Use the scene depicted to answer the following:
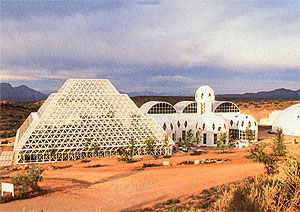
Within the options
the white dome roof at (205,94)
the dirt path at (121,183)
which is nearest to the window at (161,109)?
the white dome roof at (205,94)

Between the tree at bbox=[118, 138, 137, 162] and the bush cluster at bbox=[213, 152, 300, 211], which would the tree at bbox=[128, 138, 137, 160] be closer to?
the tree at bbox=[118, 138, 137, 162]

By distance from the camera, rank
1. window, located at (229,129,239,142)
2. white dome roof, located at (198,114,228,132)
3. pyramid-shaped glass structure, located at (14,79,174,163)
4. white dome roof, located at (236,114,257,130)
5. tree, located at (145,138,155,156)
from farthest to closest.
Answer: window, located at (229,129,239,142) < white dome roof, located at (236,114,257,130) < white dome roof, located at (198,114,228,132) < tree, located at (145,138,155,156) < pyramid-shaped glass structure, located at (14,79,174,163)

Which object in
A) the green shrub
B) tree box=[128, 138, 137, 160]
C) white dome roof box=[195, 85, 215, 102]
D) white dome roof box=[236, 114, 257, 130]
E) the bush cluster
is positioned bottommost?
the green shrub

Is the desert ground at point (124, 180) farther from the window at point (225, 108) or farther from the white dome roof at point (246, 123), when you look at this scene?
the window at point (225, 108)

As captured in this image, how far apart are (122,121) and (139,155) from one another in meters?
4.39

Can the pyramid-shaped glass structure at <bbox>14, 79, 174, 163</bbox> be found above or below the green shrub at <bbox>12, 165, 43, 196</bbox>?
above

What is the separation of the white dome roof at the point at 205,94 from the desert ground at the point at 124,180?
13346 mm

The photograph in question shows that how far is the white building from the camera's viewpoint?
3784cm

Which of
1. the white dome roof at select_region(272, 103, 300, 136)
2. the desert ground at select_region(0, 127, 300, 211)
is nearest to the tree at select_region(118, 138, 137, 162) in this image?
the desert ground at select_region(0, 127, 300, 211)

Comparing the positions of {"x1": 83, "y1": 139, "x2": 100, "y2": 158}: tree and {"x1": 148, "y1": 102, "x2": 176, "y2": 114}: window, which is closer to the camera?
{"x1": 83, "y1": 139, "x2": 100, "y2": 158}: tree

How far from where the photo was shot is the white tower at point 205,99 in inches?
1658

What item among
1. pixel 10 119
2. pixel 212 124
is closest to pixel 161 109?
pixel 212 124

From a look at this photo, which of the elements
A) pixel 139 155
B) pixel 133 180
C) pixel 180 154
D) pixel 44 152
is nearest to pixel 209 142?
pixel 180 154

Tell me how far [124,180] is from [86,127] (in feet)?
34.7
